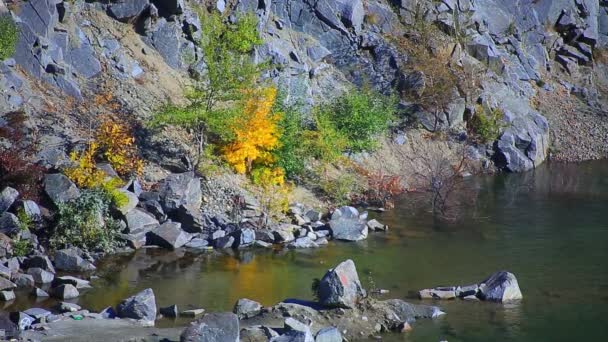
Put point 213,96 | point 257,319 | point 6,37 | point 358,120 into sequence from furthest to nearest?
point 358,120 → point 213,96 → point 6,37 → point 257,319

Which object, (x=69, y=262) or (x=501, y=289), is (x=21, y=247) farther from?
(x=501, y=289)

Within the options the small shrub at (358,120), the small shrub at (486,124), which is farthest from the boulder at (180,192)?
the small shrub at (486,124)

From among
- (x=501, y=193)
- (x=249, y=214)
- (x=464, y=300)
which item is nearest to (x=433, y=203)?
(x=501, y=193)

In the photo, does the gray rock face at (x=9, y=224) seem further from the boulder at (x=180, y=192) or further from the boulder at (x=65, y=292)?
the boulder at (x=180, y=192)

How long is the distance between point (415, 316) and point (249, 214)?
37.2 ft

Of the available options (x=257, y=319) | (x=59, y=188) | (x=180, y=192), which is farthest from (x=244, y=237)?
(x=257, y=319)

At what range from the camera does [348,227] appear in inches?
1266

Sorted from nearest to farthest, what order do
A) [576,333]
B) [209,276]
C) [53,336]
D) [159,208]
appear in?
[53,336] < [576,333] < [209,276] < [159,208]

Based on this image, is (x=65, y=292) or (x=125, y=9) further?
(x=125, y=9)

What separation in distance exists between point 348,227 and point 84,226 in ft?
32.3

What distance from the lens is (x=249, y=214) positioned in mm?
32719

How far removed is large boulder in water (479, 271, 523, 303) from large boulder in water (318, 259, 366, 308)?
4043 millimetres

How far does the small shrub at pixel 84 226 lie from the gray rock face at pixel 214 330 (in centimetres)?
954

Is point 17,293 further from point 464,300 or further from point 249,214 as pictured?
point 464,300
